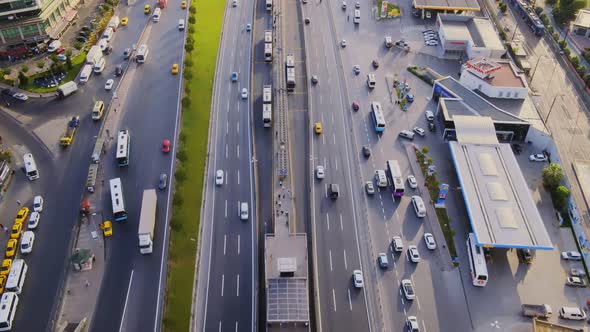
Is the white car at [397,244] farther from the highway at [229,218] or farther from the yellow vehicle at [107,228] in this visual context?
the yellow vehicle at [107,228]

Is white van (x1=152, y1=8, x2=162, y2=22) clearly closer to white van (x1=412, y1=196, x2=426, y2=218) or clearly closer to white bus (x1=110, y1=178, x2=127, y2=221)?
white bus (x1=110, y1=178, x2=127, y2=221)

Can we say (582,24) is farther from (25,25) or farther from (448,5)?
(25,25)

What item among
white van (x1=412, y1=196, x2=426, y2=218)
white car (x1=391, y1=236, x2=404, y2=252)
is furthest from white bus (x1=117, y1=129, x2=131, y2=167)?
white van (x1=412, y1=196, x2=426, y2=218)

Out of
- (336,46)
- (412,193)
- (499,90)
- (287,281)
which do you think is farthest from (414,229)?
(336,46)

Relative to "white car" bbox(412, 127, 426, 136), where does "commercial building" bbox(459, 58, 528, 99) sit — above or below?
above

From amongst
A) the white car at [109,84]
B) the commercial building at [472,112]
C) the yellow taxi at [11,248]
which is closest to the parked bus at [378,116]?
the commercial building at [472,112]
